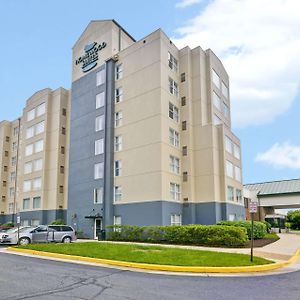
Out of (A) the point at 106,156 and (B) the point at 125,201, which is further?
(A) the point at 106,156

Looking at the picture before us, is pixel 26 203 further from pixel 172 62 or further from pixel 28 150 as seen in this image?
pixel 172 62

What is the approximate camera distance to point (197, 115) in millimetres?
34531

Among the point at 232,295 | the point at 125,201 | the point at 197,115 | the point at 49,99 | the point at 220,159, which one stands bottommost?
the point at 232,295

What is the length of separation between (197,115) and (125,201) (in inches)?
430

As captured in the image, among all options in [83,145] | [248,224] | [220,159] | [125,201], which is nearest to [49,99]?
[83,145]

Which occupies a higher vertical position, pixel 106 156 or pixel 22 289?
pixel 106 156

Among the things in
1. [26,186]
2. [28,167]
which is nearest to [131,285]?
[26,186]

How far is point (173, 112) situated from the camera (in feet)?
111

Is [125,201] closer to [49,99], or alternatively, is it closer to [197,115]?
[197,115]

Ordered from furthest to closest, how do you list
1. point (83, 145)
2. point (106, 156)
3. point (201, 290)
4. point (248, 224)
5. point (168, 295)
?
point (83, 145) → point (106, 156) → point (248, 224) → point (201, 290) → point (168, 295)

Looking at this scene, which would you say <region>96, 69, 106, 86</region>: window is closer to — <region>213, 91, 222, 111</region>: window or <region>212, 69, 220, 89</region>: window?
<region>212, 69, 220, 89</region>: window

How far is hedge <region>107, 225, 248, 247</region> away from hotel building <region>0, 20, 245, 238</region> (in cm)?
167

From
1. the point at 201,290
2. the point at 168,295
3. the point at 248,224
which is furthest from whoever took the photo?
the point at 248,224

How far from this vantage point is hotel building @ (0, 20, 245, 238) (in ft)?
103
